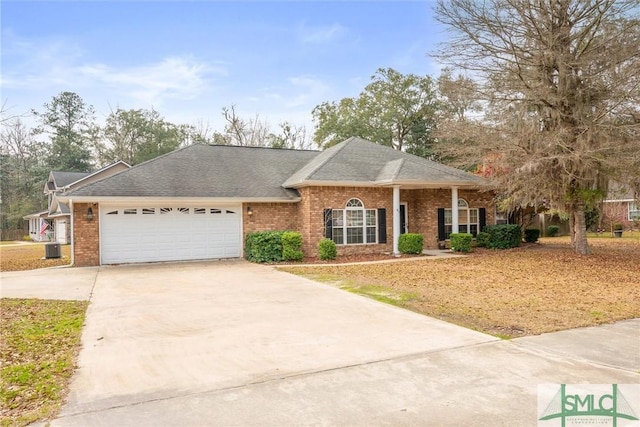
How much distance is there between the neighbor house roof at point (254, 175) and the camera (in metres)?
14.5

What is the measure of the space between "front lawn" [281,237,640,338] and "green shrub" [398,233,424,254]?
164 cm

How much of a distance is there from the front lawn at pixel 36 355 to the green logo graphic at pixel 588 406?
425cm

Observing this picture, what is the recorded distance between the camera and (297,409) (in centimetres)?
342

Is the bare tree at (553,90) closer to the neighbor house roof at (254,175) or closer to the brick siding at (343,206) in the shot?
the neighbor house roof at (254,175)

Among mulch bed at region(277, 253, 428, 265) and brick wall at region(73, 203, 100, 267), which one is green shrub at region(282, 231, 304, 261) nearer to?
mulch bed at region(277, 253, 428, 265)

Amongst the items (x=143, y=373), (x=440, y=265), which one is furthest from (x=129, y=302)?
(x=440, y=265)

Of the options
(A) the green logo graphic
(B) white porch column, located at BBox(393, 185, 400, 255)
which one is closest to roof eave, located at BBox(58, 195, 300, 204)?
(B) white porch column, located at BBox(393, 185, 400, 255)

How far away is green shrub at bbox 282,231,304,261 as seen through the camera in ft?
47.6

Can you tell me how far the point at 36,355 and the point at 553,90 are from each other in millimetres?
15413

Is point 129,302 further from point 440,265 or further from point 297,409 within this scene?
point 440,265

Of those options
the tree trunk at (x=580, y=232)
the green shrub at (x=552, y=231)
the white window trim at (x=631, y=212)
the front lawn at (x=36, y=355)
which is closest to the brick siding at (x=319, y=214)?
the tree trunk at (x=580, y=232)

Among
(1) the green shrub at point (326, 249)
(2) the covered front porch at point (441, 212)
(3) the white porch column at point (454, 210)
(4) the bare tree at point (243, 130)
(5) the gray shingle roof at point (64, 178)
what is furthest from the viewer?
(4) the bare tree at point (243, 130)

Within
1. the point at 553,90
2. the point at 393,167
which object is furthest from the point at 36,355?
the point at 553,90

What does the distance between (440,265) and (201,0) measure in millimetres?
10478
